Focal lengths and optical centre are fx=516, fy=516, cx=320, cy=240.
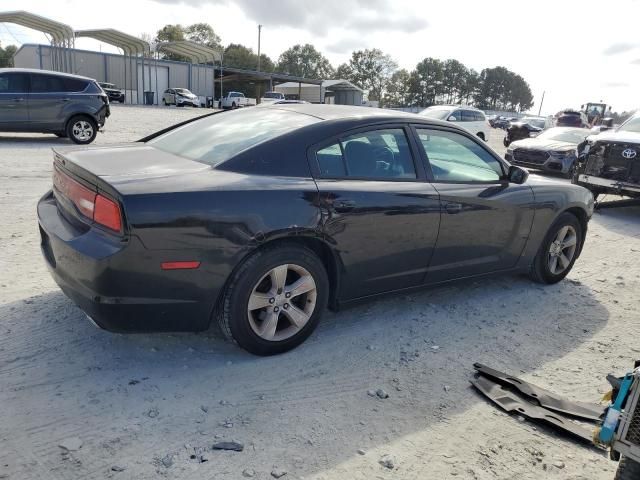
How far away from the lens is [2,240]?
5.00m

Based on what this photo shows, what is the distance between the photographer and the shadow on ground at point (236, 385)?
2.39m


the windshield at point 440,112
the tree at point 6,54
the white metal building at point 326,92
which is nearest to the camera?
the windshield at point 440,112

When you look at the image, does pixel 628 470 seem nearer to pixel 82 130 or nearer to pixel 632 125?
pixel 632 125

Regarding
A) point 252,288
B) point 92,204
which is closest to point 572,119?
point 252,288

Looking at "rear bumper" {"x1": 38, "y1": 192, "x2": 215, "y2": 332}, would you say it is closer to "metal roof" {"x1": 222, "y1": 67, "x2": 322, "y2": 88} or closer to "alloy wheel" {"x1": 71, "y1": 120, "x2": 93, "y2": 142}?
"alloy wheel" {"x1": 71, "y1": 120, "x2": 93, "y2": 142}

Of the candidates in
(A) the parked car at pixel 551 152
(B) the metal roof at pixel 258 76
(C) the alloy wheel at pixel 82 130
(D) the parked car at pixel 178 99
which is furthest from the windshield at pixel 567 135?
(B) the metal roof at pixel 258 76

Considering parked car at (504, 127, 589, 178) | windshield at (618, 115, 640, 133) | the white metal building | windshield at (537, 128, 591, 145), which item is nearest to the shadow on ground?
windshield at (618, 115, 640, 133)

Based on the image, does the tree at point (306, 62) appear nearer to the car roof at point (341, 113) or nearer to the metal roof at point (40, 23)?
the metal roof at point (40, 23)

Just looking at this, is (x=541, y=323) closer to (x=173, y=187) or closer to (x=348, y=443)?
(x=348, y=443)

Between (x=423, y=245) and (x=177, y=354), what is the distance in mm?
1839

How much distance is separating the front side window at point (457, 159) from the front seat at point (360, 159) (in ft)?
1.66

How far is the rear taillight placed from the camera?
267 centimetres

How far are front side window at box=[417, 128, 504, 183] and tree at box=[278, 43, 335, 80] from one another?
10442 cm

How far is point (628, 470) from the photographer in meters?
2.02
